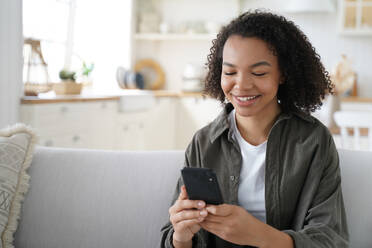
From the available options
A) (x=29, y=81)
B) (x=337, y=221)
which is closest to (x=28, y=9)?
(x=29, y=81)

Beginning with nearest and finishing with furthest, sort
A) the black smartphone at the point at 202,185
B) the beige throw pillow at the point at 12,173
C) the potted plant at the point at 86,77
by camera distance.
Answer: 1. the black smartphone at the point at 202,185
2. the beige throw pillow at the point at 12,173
3. the potted plant at the point at 86,77

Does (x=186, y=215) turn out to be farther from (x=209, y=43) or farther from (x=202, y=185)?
(x=209, y=43)

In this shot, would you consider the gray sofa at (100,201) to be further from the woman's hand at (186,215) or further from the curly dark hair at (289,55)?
the woman's hand at (186,215)

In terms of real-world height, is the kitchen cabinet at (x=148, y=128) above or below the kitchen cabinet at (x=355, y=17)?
below

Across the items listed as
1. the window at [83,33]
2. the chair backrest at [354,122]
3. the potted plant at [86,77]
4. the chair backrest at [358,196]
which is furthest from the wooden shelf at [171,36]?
the chair backrest at [358,196]

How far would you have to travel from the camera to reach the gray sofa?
144cm

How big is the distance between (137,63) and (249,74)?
4908 millimetres

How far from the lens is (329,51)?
5609 mm

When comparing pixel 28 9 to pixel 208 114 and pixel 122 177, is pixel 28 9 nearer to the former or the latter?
pixel 208 114

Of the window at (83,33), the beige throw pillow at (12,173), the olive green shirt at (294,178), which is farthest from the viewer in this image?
the window at (83,33)

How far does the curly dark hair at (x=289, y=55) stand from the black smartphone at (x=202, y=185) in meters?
0.42

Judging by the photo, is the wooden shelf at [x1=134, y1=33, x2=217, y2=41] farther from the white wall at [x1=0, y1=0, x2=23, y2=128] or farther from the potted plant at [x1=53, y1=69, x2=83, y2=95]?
the white wall at [x1=0, y1=0, x2=23, y2=128]

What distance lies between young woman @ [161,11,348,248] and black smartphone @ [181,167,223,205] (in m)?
0.07

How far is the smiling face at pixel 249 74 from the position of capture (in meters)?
1.16
